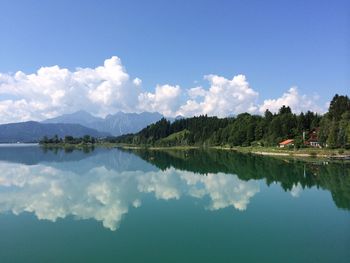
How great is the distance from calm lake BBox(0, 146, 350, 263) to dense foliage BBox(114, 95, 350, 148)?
131 feet

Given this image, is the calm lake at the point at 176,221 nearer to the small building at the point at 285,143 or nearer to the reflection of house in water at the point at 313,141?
the reflection of house in water at the point at 313,141

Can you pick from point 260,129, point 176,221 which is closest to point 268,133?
point 260,129

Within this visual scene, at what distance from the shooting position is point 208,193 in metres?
34.2

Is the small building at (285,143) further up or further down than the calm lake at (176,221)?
further up

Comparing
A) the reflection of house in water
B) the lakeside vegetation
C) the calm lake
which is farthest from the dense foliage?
the calm lake

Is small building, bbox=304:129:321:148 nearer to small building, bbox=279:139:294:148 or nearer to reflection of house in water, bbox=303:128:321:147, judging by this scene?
reflection of house in water, bbox=303:128:321:147

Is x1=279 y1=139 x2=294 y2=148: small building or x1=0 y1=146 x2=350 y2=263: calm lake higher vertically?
x1=279 y1=139 x2=294 y2=148: small building

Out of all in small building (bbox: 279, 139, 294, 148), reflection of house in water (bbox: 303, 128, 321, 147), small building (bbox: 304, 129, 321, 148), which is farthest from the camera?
small building (bbox: 279, 139, 294, 148)

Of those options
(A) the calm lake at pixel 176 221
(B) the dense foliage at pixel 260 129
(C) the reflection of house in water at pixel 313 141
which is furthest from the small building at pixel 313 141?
(A) the calm lake at pixel 176 221

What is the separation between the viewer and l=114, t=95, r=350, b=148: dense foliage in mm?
78312

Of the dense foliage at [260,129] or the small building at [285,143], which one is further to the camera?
the small building at [285,143]

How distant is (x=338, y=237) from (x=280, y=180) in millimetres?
25196

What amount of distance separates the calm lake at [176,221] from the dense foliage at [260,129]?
3982 cm

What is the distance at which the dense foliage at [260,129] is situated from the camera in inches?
3083
